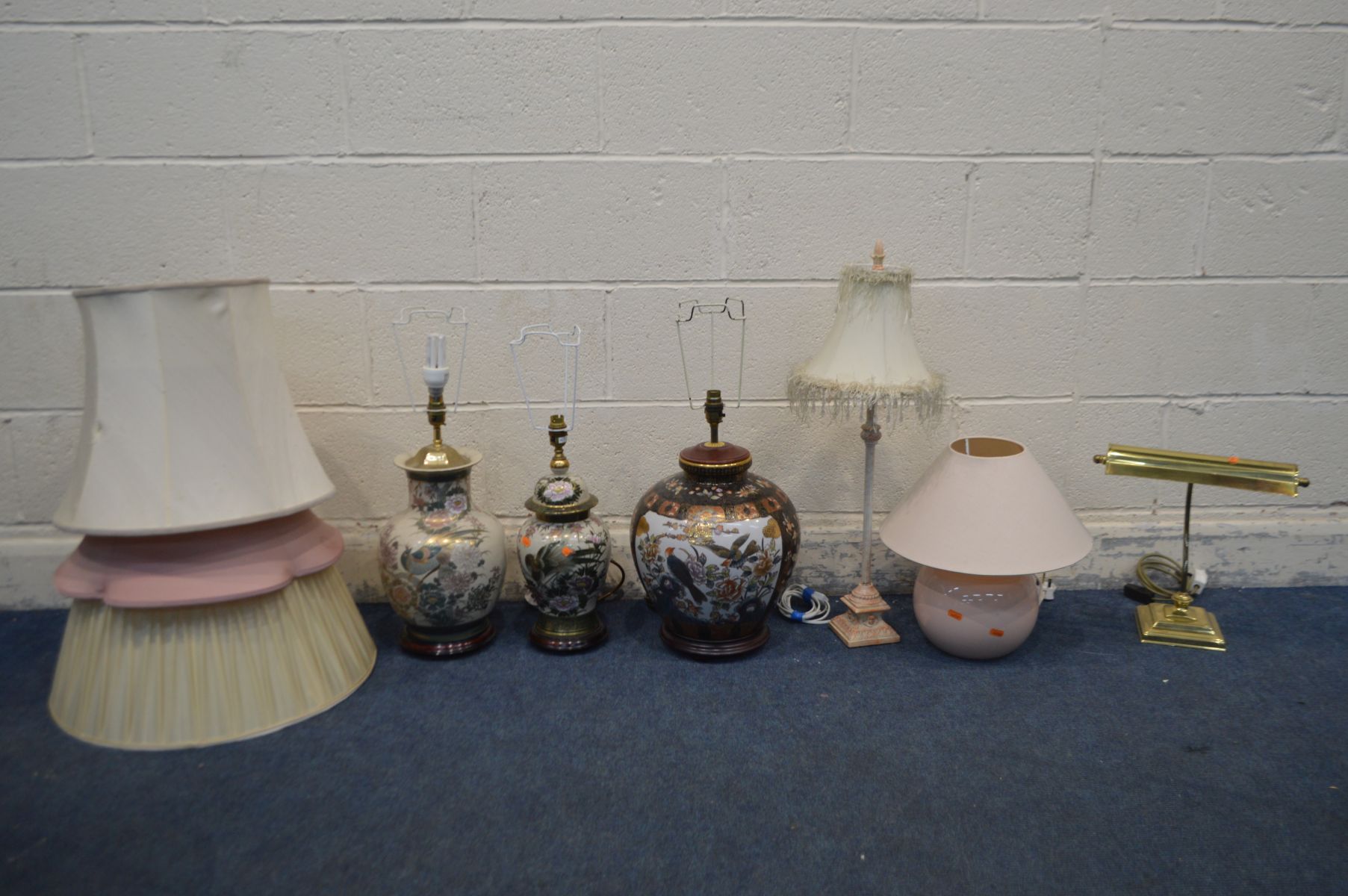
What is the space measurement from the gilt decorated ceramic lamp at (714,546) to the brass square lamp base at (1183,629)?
0.72 m

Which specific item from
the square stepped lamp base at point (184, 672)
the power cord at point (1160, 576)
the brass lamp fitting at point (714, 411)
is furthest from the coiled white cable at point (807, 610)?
the square stepped lamp base at point (184, 672)

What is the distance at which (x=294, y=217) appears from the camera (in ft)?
5.70

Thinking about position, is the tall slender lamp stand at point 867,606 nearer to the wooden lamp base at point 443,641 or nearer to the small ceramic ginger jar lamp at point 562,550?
the small ceramic ginger jar lamp at point 562,550

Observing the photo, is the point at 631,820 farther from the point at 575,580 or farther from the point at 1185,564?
the point at 1185,564

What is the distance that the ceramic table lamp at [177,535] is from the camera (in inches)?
53.7

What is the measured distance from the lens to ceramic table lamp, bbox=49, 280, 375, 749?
1364 mm

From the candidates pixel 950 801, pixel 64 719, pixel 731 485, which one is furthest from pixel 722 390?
pixel 64 719

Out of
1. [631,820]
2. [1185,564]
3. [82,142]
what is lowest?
[631,820]

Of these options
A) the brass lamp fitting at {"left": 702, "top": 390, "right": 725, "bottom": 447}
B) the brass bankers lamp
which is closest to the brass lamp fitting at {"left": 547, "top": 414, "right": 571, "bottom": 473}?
the brass lamp fitting at {"left": 702, "top": 390, "right": 725, "bottom": 447}

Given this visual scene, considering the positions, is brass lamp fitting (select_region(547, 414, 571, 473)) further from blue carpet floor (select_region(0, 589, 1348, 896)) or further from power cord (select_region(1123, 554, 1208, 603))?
power cord (select_region(1123, 554, 1208, 603))

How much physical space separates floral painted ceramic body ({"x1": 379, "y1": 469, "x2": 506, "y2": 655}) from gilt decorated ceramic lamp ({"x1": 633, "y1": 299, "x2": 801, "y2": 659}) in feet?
0.89

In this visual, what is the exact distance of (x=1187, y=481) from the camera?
1688mm

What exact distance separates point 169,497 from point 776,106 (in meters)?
1.25

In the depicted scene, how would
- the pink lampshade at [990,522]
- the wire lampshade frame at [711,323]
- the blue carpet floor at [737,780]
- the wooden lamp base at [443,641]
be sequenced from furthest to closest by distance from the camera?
the wire lampshade frame at [711,323] < the wooden lamp base at [443,641] < the pink lampshade at [990,522] < the blue carpet floor at [737,780]
